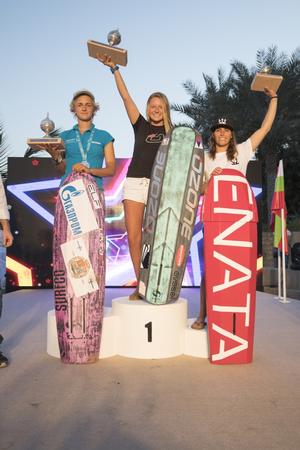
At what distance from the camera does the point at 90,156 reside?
3068 millimetres

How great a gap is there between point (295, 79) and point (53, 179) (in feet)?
30.4

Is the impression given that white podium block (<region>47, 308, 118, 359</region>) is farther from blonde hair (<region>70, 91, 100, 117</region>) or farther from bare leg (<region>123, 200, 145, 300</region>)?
blonde hair (<region>70, 91, 100, 117</region>)

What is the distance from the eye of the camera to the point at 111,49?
3053 millimetres

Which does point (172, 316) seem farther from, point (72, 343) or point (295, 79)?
point (295, 79)

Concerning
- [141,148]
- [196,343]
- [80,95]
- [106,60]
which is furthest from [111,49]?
[196,343]

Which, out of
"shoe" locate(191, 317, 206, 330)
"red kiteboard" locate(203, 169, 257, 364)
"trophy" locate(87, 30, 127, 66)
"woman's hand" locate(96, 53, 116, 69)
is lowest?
"shoe" locate(191, 317, 206, 330)

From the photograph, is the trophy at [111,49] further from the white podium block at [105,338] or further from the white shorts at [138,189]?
the white podium block at [105,338]

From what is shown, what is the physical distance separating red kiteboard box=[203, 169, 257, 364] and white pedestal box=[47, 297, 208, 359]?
0.23m

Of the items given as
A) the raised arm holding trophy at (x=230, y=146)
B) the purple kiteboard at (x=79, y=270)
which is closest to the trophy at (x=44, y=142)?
the purple kiteboard at (x=79, y=270)

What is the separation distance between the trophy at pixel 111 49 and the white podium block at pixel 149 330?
1.68 metres

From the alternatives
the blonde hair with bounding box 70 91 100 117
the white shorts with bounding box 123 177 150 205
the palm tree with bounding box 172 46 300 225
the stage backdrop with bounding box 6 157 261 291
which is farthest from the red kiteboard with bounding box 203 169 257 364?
the palm tree with bounding box 172 46 300 225

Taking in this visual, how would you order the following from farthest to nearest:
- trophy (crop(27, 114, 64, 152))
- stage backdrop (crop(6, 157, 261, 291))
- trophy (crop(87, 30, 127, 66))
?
1. stage backdrop (crop(6, 157, 261, 291))
2. trophy (crop(87, 30, 127, 66))
3. trophy (crop(27, 114, 64, 152))

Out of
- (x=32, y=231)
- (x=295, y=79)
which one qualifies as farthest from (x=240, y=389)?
(x=295, y=79)

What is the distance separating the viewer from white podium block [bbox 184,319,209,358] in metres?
3.08
